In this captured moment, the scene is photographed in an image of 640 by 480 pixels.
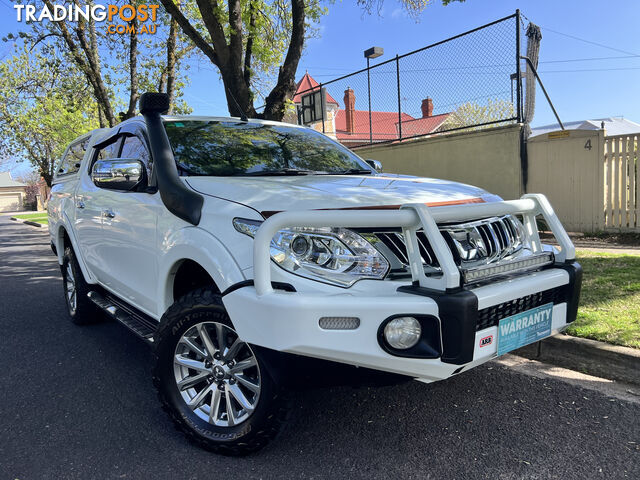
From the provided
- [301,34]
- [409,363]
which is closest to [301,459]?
[409,363]

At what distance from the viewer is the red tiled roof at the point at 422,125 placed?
33.8 ft

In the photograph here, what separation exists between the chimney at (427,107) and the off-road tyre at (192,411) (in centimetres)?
858

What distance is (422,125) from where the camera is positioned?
425 inches

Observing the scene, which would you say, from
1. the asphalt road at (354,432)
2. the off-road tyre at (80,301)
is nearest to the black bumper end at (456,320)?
the asphalt road at (354,432)

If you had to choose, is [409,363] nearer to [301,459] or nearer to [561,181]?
[301,459]

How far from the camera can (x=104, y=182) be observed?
3186 millimetres

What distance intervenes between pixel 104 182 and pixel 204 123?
0.87 metres

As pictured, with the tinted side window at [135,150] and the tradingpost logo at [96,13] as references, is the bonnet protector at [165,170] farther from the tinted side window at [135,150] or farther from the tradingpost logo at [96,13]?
the tradingpost logo at [96,13]

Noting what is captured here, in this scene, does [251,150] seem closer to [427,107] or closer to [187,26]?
[187,26]

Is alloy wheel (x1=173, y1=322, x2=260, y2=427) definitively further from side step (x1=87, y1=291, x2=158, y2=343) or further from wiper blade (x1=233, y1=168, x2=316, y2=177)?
wiper blade (x1=233, y1=168, x2=316, y2=177)

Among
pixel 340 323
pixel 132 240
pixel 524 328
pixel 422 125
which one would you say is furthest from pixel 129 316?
pixel 422 125

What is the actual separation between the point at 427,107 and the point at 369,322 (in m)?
9.00

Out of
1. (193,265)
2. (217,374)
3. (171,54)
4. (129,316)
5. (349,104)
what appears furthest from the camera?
(171,54)

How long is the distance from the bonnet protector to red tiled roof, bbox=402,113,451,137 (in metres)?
7.87
